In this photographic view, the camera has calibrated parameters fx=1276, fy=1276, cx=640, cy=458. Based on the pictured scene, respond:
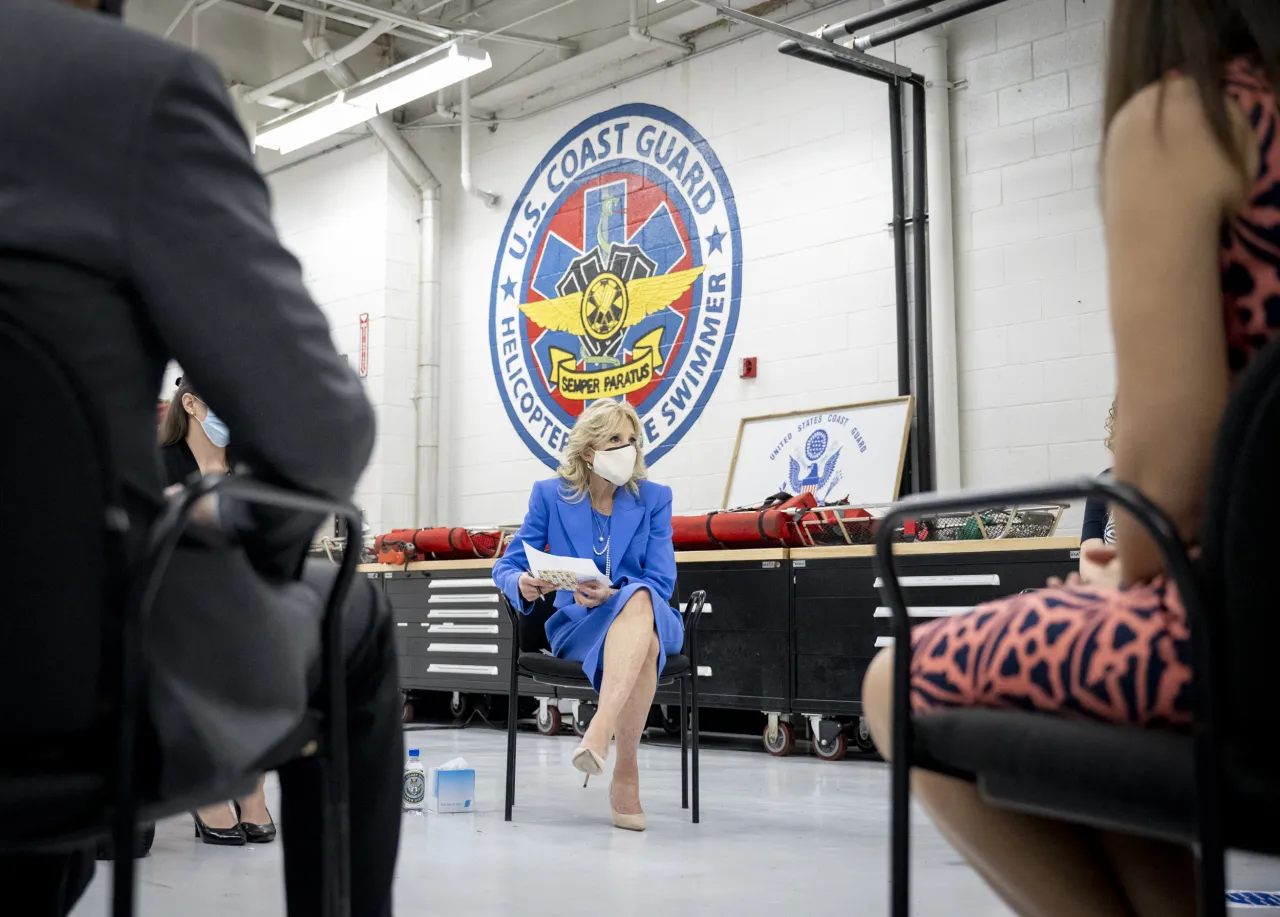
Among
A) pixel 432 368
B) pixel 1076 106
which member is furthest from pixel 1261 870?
pixel 432 368

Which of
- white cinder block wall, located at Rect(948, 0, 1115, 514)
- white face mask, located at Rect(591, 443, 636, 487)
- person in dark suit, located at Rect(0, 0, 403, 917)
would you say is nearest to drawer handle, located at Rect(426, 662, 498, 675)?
white cinder block wall, located at Rect(948, 0, 1115, 514)

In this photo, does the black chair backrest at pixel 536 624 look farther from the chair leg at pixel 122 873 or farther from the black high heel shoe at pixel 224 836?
the chair leg at pixel 122 873

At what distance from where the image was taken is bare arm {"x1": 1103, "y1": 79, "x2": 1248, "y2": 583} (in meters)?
0.95

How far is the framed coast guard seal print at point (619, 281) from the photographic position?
278 inches

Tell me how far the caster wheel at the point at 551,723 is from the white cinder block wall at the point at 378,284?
228 centimetres

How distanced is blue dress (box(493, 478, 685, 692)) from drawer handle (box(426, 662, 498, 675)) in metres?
3.01

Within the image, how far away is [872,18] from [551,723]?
377 cm

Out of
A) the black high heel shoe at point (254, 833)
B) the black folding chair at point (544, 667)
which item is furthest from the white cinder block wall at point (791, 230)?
the black high heel shoe at point (254, 833)

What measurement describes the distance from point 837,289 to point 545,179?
2.42 metres

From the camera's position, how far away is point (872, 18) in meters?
5.66

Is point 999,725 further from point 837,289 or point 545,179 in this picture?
point 545,179

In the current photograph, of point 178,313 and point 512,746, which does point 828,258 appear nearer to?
point 512,746

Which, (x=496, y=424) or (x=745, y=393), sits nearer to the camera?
(x=745, y=393)

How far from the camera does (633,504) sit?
389 centimetres
